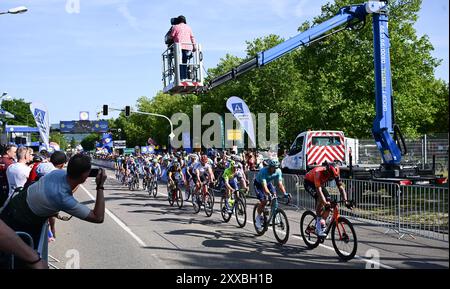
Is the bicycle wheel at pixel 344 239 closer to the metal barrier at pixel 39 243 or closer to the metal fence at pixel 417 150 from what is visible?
the metal barrier at pixel 39 243

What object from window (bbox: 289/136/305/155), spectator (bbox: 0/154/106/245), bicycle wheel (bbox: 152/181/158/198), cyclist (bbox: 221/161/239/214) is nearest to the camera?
spectator (bbox: 0/154/106/245)

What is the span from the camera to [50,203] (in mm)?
3996

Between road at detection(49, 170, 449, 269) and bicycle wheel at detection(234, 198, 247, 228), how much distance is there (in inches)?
7.9

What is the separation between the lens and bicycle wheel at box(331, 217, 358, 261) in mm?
7301

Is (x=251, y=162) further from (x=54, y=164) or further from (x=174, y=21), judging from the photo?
(x=54, y=164)

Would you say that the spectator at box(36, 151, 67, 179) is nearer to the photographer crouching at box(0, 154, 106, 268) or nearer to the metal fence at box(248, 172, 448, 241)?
the photographer crouching at box(0, 154, 106, 268)

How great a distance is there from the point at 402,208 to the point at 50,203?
866 cm

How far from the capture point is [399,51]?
25641 millimetres

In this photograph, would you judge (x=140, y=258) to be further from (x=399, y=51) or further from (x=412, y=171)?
(x=399, y=51)

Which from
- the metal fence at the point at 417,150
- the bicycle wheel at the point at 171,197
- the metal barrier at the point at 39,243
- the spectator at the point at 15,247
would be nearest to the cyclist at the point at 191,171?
the bicycle wheel at the point at 171,197

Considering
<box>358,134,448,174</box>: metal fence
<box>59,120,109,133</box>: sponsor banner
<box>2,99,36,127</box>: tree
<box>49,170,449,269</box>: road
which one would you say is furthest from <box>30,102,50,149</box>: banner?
<box>2,99,36,127</box>: tree

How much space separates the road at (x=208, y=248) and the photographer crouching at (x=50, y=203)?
9.58 feet

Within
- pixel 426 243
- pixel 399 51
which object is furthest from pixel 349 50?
pixel 426 243

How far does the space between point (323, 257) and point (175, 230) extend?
13.1 feet
